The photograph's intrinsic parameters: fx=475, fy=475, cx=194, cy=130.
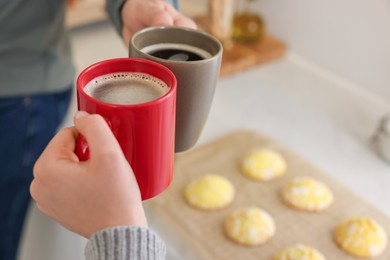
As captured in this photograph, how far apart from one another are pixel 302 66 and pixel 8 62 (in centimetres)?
59

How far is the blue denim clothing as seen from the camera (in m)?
0.70

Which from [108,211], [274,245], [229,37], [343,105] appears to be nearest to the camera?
[108,211]

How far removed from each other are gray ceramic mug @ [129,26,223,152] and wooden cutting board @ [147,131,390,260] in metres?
0.22

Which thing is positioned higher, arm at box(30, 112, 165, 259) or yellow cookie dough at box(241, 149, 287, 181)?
arm at box(30, 112, 165, 259)

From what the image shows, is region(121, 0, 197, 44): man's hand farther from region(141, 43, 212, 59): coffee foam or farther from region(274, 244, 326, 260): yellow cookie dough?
region(274, 244, 326, 260): yellow cookie dough

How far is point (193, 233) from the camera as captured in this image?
613 millimetres

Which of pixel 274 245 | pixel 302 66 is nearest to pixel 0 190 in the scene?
pixel 274 245

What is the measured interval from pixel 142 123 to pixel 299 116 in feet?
1.93

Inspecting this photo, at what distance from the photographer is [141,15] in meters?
0.51

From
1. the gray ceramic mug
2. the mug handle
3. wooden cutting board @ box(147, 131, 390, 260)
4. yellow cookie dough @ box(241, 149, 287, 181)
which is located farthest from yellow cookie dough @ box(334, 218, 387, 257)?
the mug handle

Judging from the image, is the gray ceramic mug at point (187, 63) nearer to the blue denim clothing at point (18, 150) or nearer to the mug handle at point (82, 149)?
the mug handle at point (82, 149)

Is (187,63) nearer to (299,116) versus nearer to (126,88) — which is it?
(126,88)

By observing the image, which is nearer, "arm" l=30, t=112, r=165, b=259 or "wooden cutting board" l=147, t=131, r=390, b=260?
"arm" l=30, t=112, r=165, b=259

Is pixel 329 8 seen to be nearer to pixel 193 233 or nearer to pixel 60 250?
pixel 193 233
